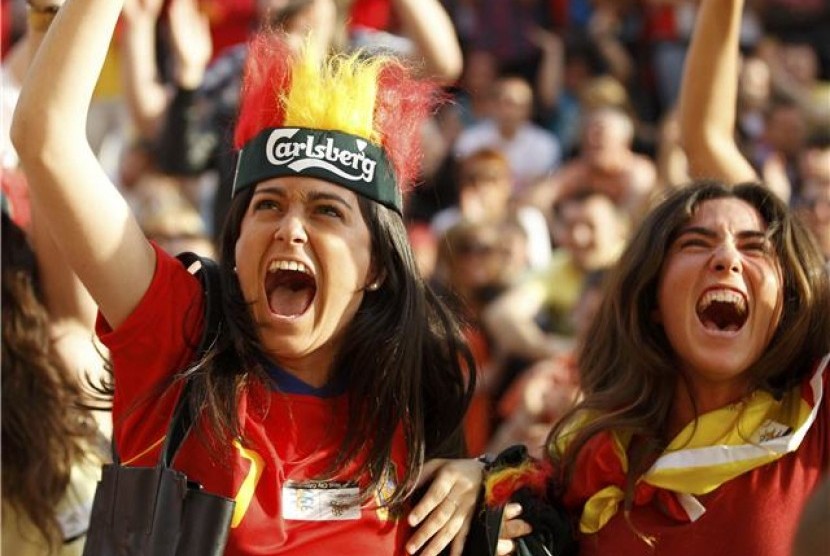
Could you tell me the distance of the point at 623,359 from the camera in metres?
3.46

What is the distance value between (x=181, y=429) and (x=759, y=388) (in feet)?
3.82

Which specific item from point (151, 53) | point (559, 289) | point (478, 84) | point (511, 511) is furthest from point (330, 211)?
point (478, 84)

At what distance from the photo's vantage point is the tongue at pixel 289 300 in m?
3.17

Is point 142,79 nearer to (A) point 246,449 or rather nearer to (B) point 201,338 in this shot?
(B) point 201,338

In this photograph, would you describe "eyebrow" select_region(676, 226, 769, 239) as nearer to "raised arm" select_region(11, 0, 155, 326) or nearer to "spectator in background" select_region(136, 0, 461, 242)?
"raised arm" select_region(11, 0, 155, 326)

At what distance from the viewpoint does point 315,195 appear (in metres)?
3.17

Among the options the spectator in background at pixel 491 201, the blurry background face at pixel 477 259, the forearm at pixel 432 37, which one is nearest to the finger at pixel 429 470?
the forearm at pixel 432 37

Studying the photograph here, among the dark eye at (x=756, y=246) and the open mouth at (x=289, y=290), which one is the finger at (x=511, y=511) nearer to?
the open mouth at (x=289, y=290)

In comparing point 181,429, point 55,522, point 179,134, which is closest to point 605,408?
point 181,429

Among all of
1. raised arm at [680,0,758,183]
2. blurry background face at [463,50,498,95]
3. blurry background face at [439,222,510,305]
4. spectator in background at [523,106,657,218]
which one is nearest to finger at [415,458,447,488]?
raised arm at [680,0,758,183]

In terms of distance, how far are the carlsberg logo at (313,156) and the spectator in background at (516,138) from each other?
4.49 metres

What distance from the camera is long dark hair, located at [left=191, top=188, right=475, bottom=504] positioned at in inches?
122

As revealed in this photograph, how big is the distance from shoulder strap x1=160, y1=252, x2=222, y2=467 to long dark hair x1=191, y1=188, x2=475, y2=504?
2cm

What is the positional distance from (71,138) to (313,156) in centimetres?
53
